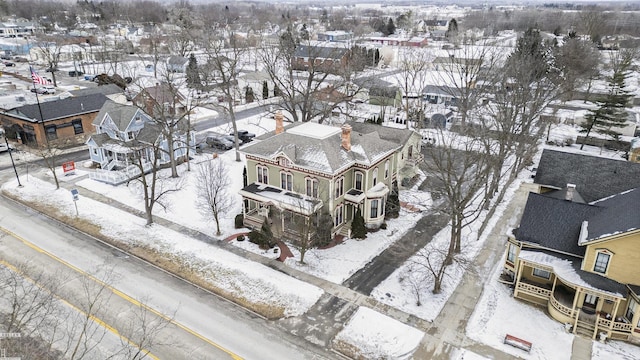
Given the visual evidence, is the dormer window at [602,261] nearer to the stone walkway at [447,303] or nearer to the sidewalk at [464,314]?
the stone walkway at [447,303]

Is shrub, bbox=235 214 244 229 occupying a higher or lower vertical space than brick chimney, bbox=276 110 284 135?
lower

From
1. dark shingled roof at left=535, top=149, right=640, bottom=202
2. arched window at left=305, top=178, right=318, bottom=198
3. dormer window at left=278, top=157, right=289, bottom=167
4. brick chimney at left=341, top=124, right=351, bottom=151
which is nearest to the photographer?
dark shingled roof at left=535, top=149, right=640, bottom=202

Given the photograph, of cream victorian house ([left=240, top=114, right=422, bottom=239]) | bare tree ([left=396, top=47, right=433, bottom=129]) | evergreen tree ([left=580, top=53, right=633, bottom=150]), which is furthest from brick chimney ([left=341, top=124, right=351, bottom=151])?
evergreen tree ([left=580, top=53, right=633, bottom=150])

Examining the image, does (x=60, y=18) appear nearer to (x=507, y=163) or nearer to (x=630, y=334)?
(x=507, y=163)

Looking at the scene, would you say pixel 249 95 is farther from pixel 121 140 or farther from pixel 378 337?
pixel 378 337

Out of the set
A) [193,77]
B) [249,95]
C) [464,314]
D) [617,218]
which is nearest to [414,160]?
[464,314]

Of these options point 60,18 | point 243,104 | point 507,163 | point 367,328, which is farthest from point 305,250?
point 60,18

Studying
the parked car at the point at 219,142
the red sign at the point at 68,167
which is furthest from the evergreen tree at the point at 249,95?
the red sign at the point at 68,167

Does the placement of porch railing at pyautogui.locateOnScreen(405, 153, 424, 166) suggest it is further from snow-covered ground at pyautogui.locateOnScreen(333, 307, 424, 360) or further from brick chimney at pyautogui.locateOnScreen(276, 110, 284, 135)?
snow-covered ground at pyautogui.locateOnScreen(333, 307, 424, 360)
